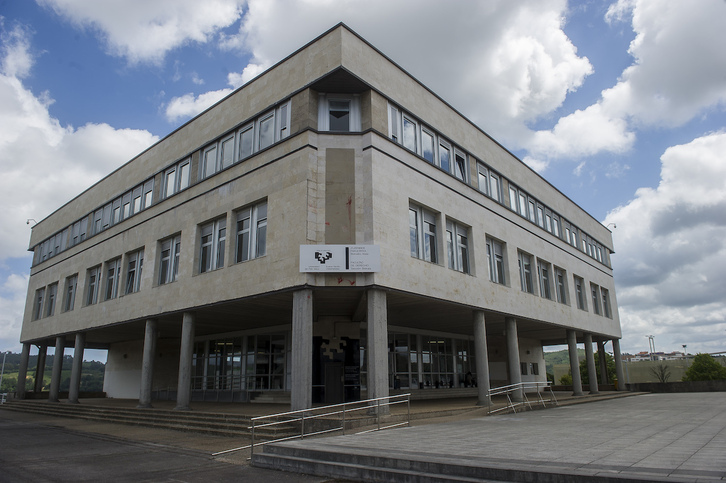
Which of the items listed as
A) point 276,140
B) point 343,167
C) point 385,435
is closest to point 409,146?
point 343,167

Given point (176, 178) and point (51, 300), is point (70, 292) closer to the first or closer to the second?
point (51, 300)

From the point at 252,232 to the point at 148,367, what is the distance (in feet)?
28.1

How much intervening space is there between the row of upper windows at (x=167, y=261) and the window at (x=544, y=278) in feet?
52.8

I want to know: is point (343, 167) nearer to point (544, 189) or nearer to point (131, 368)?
point (544, 189)

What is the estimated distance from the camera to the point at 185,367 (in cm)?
1872

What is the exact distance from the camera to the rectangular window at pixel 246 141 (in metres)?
18.8

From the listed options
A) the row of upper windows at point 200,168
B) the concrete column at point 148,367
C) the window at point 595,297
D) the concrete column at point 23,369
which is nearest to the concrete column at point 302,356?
the row of upper windows at point 200,168

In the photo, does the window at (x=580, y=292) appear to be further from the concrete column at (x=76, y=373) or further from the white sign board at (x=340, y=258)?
the concrete column at (x=76, y=373)

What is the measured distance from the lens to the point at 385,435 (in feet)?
35.2

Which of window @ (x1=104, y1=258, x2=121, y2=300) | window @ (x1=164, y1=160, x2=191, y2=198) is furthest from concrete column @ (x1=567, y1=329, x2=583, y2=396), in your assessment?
window @ (x1=104, y1=258, x2=121, y2=300)

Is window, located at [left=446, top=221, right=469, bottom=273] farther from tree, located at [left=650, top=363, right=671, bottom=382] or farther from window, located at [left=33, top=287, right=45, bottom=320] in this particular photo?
tree, located at [left=650, top=363, right=671, bottom=382]

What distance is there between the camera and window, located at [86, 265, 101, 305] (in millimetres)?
26844

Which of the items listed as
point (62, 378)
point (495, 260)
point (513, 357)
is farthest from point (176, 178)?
point (62, 378)

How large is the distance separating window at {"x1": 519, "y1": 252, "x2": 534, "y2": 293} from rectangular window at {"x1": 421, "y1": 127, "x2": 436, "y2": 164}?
8.52 metres
